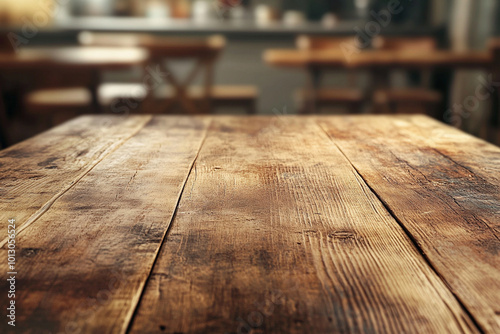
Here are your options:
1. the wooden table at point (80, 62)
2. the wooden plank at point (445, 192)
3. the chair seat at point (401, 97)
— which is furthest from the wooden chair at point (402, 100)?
the wooden plank at point (445, 192)

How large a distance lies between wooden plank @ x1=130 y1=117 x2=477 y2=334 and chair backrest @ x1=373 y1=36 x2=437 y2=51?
10.9 feet

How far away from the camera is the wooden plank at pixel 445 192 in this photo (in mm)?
484

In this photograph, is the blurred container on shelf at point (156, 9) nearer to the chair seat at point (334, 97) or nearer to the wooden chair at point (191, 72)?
the wooden chair at point (191, 72)

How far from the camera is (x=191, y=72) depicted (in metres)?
3.37

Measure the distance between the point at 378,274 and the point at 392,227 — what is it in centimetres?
13

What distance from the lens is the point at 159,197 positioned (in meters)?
0.73

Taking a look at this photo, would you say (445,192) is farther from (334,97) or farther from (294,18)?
(294,18)

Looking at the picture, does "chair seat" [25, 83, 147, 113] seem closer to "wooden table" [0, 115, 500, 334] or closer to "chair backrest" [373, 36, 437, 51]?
"chair backrest" [373, 36, 437, 51]

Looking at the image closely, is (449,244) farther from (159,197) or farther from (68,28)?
(68,28)

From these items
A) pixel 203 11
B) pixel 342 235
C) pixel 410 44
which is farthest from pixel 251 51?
pixel 342 235

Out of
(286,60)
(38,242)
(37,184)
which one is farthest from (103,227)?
(286,60)

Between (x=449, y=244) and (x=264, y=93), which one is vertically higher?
(x=449, y=244)

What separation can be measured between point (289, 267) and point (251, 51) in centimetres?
497

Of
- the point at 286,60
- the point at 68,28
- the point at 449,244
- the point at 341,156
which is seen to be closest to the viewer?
the point at 449,244
